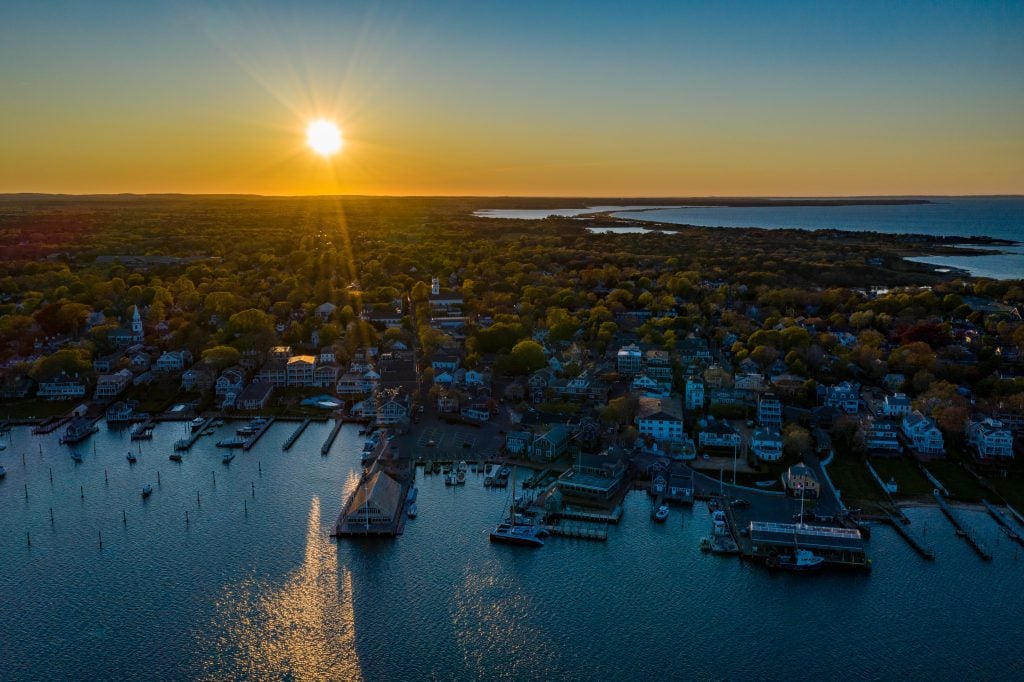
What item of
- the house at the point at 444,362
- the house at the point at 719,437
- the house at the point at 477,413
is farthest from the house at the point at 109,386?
the house at the point at 719,437

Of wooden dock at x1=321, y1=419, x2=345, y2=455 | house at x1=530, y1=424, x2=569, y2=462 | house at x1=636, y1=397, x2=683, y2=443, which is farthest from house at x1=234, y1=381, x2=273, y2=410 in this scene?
house at x1=636, y1=397, x2=683, y2=443

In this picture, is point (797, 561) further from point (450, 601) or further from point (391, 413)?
point (391, 413)

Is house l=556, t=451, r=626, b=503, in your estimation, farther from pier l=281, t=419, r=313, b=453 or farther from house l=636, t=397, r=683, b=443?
pier l=281, t=419, r=313, b=453

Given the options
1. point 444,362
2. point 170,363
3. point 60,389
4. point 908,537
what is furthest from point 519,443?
point 60,389

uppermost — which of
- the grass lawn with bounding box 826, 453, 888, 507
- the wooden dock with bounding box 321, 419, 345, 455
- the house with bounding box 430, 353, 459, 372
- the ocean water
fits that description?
the house with bounding box 430, 353, 459, 372

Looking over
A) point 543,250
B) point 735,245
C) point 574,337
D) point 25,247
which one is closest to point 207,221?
point 25,247

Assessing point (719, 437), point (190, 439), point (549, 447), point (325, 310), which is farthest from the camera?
point (325, 310)
